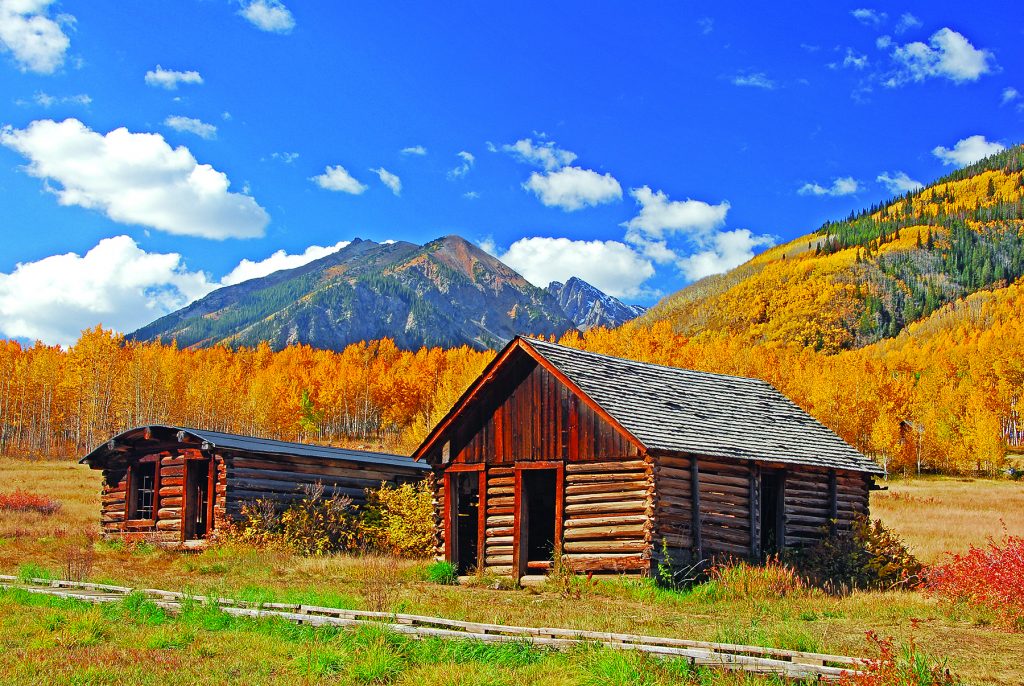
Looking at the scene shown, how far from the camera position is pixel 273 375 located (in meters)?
109

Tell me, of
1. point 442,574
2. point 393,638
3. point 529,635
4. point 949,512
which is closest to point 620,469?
point 442,574

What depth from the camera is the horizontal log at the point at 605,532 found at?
20594 mm

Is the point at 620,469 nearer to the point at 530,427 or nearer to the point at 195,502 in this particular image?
the point at 530,427

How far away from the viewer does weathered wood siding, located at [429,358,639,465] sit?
71.8ft

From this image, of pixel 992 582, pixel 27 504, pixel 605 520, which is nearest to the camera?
pixel 992 582

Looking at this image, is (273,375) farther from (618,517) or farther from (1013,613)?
(1013,613)

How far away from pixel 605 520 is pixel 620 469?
4.44 ft

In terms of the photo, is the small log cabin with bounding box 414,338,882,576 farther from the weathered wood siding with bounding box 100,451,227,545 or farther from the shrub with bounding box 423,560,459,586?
the weathered wood siding with bounding box 100,451,227,545

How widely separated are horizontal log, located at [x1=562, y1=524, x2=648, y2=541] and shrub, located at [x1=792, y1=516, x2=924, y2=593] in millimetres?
4596

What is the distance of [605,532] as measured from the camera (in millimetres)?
21125

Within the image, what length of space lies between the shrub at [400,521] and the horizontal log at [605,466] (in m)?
5.67

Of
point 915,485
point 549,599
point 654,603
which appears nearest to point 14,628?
point 549,599

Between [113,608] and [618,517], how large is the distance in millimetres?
11606

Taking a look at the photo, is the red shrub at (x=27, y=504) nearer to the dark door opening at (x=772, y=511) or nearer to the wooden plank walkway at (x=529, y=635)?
the wooden plank walkway at (x=529, y=635)
